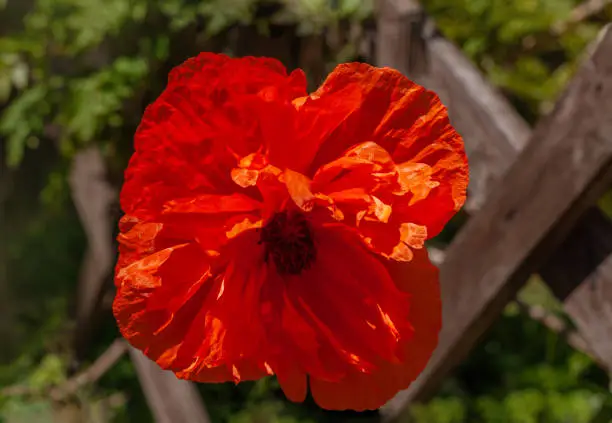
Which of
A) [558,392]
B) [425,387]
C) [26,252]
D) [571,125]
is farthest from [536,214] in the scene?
[26,252]

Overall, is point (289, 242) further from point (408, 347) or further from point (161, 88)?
point (161, 88)

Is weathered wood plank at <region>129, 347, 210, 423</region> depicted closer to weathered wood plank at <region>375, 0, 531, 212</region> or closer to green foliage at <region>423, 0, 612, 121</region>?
weathered wood plank at <region>375, 0, 531, 212</region>

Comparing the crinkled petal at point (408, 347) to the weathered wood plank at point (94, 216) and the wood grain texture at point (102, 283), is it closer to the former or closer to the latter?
the wood grain texture at point (102, 283)

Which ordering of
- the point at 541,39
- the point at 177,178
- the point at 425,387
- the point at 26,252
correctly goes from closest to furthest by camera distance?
the point at 177,178, the point at 425,387, the point at 541,39, the point at 26,252

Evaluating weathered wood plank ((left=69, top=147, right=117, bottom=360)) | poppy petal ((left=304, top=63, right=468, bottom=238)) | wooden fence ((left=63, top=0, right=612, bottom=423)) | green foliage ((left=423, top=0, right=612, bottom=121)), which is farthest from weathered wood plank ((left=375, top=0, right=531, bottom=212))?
weathered wood plank ((left=69, top=147, right=117, bottom=360))

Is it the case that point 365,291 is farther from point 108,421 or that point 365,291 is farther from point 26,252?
point 26,252

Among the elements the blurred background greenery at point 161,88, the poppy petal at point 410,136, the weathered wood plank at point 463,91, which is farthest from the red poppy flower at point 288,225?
the weathered wood plank at point 463,91
